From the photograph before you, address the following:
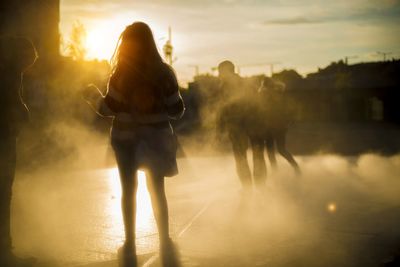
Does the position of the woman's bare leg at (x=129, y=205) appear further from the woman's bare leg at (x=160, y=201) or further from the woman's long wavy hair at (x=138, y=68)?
the woman's long wavy hair at (x=138, y=68)

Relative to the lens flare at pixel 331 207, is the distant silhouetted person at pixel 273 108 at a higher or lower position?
higher

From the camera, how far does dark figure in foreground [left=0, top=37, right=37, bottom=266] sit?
372 cm

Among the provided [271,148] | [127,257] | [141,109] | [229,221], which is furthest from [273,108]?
[127,257]

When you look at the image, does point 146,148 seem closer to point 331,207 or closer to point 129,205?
point 129,205

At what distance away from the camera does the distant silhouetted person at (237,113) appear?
610cm

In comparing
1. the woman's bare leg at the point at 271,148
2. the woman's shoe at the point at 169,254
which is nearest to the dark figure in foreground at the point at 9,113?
the woman's shoe at the point at 169,254

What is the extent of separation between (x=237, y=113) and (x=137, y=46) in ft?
8.78

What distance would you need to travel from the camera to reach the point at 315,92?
59.2 m

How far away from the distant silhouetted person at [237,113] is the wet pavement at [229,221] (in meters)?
0.58

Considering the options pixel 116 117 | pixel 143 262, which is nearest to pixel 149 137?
pixel 116 117

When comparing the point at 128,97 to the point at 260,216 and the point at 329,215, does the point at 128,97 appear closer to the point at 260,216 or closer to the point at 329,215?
the point at 260,216

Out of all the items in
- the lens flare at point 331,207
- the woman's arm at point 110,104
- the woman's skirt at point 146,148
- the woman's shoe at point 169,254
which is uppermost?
the woman's arm at point 110,104

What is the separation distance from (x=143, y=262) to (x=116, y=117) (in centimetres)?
123

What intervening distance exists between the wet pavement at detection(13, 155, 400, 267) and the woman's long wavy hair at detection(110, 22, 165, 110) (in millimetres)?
1375
